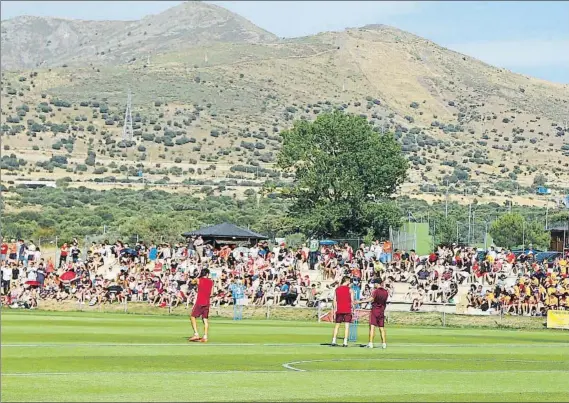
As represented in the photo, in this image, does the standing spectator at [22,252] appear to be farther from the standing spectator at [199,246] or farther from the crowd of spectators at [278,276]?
the standing spectator at [199,246]

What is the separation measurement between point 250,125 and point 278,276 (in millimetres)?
118504

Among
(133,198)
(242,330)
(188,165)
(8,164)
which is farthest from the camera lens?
(188,165)

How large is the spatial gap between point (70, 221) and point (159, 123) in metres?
69.9

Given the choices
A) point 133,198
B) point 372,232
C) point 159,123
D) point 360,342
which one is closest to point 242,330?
point 360,342

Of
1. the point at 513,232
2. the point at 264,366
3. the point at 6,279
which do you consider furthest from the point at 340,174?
the point at 264,366

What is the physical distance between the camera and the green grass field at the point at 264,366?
18.2 meters

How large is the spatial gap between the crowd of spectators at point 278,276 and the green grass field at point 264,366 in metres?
10.6

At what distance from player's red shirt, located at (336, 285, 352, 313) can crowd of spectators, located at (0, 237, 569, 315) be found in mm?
18233

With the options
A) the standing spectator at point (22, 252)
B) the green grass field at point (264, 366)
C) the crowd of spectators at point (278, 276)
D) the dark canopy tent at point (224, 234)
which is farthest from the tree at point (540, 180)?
the green grass field at point (264, 366)

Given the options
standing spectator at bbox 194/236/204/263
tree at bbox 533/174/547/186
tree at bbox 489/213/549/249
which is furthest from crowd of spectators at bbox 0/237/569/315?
tree at bbox 533/174/547/186

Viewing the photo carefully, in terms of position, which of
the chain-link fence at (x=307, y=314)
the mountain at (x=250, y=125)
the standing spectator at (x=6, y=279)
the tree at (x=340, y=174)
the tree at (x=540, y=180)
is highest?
the mountain at (x=250, y=125)

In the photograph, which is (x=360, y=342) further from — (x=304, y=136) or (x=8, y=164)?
(x=8, y=164)

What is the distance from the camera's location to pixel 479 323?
45562 mm

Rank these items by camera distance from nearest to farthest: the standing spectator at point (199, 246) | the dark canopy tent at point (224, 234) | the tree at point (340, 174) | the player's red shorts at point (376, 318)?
→ the player's red shorts at point (376, 318) → the standing spectator at point (199, 246) → the dark canopy tent at point (224, 234) → the tree at point (340, 174)
